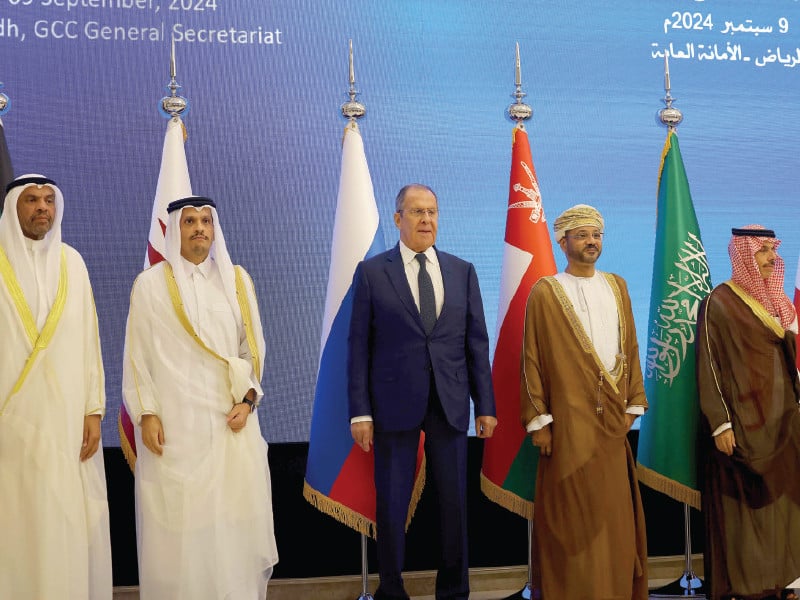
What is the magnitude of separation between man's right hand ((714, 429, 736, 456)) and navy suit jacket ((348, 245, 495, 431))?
98cm

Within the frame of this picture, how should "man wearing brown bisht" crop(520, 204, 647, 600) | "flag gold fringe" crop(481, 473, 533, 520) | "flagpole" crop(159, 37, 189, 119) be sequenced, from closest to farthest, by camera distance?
"man wearing brown bisht" crop(520, 204, 647, 600) → "flag gold fringe" crop(481, 473, 533, 520) → "flagpole" crop(159, 37, 189, 119)

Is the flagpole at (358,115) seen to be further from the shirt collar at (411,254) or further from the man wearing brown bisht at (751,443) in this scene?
the man wearing brown bisht at (751,443)

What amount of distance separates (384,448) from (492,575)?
121cm

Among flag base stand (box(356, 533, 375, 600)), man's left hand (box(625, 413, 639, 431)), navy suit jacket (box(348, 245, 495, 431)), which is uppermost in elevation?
navy suit jacket (box(348, 245, 495, 431))

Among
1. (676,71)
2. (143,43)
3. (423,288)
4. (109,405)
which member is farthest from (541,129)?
(109,405)

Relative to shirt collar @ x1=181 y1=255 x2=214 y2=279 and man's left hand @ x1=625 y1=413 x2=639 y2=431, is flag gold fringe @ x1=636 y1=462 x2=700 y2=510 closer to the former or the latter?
man's left hand @ x1=625 y1=413 x2=639 y2=431

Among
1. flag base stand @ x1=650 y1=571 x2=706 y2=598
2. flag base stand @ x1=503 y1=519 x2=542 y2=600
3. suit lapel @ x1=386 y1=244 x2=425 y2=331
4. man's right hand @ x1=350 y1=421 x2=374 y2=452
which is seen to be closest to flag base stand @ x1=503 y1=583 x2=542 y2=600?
flag base stand @ x1=503 y1=519 x2=542 y2=600

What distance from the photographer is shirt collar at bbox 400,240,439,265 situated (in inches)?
150

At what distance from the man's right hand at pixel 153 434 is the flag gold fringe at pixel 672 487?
6.58ft

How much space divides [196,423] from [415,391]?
0.81 m

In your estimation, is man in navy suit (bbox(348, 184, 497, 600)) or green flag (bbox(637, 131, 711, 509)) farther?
green flag (bbox(637, 131, 711, 509))

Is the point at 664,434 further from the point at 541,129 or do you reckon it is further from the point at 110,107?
the point at 110,107

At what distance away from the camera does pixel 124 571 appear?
14.2ft

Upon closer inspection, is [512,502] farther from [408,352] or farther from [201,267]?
[201,267]
